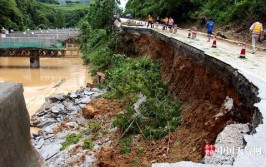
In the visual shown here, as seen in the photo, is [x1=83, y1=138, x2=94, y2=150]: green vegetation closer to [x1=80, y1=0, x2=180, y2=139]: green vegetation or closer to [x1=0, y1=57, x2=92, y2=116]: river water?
[x1=80, y1=0, x2=180, y2=139]: green vegetation

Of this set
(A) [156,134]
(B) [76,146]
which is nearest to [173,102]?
(A) [156,134]

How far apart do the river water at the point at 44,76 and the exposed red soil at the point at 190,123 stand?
1110cm

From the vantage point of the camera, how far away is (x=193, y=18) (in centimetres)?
3262

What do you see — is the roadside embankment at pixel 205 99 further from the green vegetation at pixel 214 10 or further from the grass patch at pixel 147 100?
the green vegetation at pixel 214 10

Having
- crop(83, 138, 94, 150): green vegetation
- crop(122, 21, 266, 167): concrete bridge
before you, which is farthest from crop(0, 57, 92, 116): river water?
crop(122, 21, 266, 167): concrete bridge

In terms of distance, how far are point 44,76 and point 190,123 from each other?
25.7 metres

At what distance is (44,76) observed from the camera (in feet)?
112

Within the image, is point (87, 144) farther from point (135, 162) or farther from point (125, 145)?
point (135, 162)

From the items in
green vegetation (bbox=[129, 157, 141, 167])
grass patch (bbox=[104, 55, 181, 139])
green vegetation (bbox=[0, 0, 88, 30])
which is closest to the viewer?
green vegetation (bbox=[129, 157, 141, 167])

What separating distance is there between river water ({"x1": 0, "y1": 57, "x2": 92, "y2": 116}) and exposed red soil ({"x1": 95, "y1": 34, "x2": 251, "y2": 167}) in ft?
36.4

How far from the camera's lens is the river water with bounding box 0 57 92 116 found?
26500 millimetres

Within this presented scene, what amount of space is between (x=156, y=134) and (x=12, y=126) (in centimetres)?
592

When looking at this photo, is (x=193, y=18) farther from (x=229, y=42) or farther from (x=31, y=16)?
(x=31, y=16)

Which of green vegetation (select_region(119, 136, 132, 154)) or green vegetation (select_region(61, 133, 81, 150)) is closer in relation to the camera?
green vegetation (select_region(119, 136, 132, 154))
